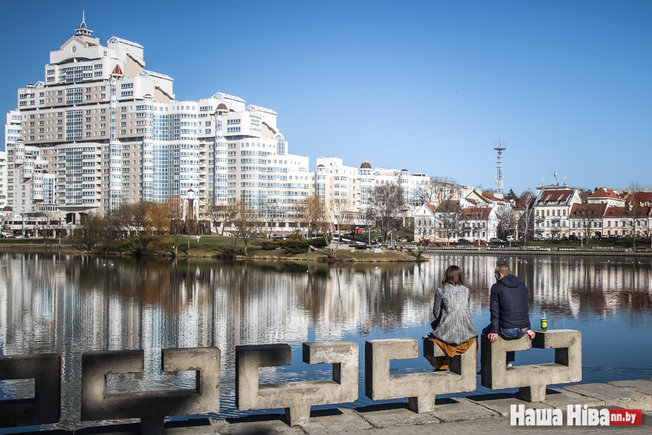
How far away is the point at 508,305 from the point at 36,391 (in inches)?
266

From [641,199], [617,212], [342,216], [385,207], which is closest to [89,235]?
[342,216]

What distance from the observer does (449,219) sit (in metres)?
134

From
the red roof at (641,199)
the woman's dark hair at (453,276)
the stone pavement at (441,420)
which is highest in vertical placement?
the red roof at (641,199)

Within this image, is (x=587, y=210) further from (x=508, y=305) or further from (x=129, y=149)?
(x=508, y=305)

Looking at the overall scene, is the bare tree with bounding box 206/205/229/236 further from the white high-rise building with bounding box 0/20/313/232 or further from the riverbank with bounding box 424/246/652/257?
the riverbank with bounding box 424/246/652/257

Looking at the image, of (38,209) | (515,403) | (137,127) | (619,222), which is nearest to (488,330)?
(515,403)

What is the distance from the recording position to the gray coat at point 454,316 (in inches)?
385

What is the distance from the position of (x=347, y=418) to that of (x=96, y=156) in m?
173

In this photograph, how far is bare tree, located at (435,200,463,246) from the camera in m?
126

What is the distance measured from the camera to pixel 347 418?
937 centimetres

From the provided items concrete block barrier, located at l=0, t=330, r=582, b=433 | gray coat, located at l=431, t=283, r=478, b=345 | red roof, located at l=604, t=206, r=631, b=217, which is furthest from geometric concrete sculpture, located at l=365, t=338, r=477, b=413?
red roof, located at l=604, t=206, r=631, b=217

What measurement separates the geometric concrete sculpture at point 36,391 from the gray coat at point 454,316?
211 inches

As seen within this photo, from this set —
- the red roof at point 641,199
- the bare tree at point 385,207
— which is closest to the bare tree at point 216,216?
the bare tree at point 385,207

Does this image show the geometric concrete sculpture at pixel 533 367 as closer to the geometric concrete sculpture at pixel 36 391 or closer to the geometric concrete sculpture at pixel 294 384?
the geometric concrete sculpture at pixel 294 384
